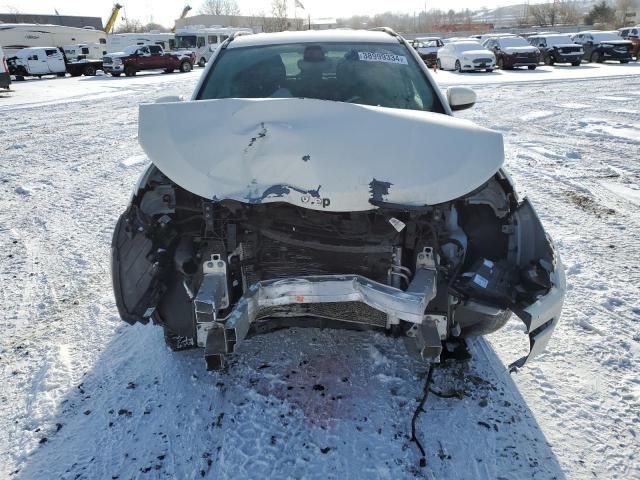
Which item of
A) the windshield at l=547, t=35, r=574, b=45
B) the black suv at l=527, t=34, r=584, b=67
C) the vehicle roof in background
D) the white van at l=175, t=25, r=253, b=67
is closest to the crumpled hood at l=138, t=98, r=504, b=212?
the vehicle roof in background

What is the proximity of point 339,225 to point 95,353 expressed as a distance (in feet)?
5.74

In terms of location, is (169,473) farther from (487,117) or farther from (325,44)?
(487,117)

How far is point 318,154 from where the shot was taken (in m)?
Answer: 2.34

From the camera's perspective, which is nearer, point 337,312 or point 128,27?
point 337,312

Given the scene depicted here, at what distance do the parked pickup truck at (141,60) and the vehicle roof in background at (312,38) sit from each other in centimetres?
2669

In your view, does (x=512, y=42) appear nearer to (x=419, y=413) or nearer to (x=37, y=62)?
(x=419, y=413)

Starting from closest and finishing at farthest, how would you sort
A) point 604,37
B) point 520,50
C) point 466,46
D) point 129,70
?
point 520,50
point 466,46
point 604,37
point 129,70

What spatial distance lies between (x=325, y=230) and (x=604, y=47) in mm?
28984

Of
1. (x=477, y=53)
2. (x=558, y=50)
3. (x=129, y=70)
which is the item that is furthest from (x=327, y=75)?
(x=129, y=70)

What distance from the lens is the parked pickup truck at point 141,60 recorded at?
1083 inches

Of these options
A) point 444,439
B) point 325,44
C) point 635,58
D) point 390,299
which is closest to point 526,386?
point 444,439

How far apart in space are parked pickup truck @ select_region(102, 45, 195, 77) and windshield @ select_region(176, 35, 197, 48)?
6540mm

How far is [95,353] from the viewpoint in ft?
9.98

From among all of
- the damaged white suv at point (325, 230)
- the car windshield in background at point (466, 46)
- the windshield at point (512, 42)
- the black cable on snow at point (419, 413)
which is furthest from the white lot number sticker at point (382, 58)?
the windshield at point (512, 42)
